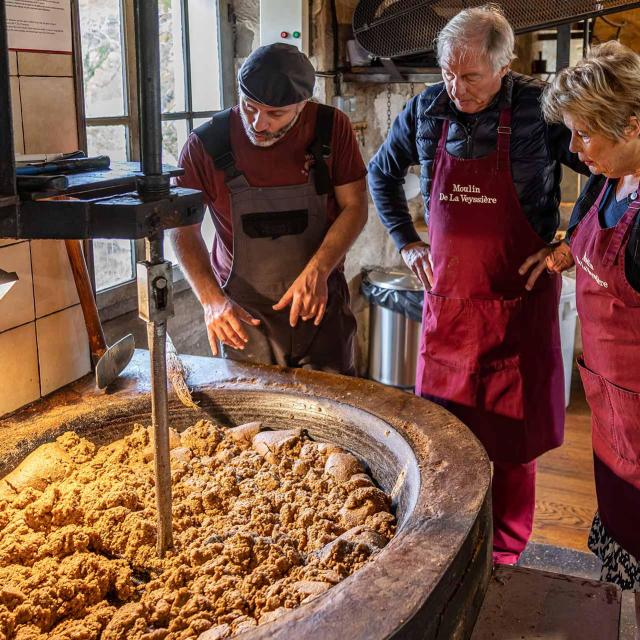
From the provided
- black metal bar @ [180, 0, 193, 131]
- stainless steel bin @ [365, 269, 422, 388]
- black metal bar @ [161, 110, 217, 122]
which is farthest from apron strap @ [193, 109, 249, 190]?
stainless steel bin @ [365, 269, 422, 388]

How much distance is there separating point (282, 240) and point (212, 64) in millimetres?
1494

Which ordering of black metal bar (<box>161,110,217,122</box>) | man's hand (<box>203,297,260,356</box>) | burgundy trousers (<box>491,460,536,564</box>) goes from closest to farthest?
man's hand (<box>203,297,260,356</box>)
burgundy trousers (<box>491,460,536,564</box>)
black metal bar (<box>161,110,217,122</box>)

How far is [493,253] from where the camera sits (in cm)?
229

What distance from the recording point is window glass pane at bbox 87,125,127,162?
2771 millimetres

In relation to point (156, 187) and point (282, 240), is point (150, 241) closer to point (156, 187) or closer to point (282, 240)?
point (156, 187)

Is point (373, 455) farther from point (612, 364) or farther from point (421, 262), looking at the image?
point (421, 262)

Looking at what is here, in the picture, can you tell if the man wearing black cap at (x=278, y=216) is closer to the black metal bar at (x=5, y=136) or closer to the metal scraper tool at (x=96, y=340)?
the metal scraper tool at (x=96, y=340)

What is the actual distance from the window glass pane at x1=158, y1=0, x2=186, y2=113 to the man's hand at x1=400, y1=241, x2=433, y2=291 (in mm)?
1289

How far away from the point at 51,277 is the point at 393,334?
257 cm

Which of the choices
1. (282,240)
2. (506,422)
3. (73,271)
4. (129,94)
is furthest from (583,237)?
(129,94)

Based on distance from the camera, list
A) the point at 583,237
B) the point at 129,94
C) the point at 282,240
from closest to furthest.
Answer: the point at 583,237 < the point at 282,240 < the point at 129,94

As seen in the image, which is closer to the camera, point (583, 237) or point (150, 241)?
point (150, 241)

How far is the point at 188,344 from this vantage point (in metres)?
3.38

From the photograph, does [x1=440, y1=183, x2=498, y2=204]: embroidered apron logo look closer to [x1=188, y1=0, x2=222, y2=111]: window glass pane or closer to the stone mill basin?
the stone mill basin
